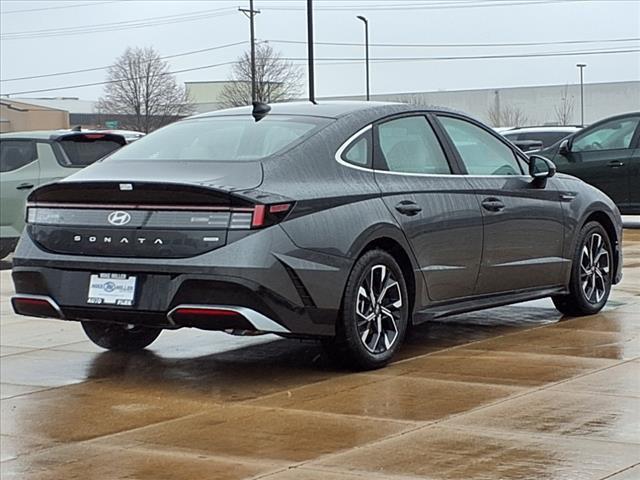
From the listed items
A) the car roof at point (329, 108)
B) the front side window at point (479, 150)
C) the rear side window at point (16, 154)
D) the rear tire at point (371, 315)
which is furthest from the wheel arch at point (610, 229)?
the rear side window at point (16, 154)

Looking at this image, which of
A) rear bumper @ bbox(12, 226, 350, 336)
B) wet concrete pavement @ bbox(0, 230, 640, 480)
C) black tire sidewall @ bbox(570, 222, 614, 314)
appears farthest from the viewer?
black tire sidewall @ bbox(570, 222, 614, 314)

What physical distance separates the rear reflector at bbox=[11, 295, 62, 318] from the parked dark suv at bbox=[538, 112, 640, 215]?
10.3 meters

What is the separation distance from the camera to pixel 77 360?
25.2ft

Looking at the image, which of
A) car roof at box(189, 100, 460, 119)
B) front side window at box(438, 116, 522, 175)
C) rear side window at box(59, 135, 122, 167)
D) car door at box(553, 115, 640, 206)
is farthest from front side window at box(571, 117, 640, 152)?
car roof at box(189, 100, 460, 119)

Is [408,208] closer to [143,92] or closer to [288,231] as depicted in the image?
[288,231]

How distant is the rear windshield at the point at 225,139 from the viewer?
700 cm

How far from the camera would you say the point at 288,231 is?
6.52 m

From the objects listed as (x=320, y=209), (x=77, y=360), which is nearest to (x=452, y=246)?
(x=320, y=209)

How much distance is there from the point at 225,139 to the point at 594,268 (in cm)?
324

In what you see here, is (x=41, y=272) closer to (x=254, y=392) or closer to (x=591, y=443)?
(x=254, y=392)

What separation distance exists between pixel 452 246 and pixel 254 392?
1730 millimetres

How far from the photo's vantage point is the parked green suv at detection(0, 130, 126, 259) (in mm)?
13883

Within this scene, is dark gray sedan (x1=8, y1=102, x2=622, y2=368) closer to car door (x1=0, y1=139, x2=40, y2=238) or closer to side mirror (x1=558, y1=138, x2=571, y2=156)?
car door (x1=0, y1=139, x2=40, y2=238)

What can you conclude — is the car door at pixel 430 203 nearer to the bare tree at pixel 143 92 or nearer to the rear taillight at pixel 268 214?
the rear taillight at pixel 268 214
